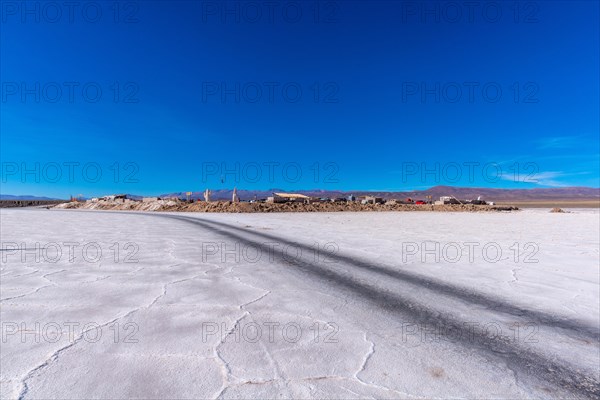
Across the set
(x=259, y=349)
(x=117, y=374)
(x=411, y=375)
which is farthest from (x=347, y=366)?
(x=117, y=374)

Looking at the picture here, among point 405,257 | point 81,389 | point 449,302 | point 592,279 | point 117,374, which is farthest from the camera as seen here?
point 405,257

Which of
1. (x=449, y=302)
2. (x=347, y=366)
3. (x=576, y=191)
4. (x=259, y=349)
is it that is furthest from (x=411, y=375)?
(x=576, y=191)

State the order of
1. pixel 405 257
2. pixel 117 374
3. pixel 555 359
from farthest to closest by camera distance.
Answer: pixel 405 257 < pixel 555 359 < pixel 117 374

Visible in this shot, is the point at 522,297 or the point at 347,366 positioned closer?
the point at 347,366

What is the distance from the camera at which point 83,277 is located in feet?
11.4

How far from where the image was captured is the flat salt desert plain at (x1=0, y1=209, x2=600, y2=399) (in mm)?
1547

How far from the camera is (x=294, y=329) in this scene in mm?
2219

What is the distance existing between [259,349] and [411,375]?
906mm

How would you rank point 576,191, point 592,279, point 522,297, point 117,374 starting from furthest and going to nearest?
point 576,191, point 592,279, point 522,297, point 117,374

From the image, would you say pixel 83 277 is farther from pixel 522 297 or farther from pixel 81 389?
pixel 522 297

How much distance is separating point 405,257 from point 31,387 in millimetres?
4746

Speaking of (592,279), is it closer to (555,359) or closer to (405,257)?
(405,257)

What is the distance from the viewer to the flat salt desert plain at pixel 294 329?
1.55 metres

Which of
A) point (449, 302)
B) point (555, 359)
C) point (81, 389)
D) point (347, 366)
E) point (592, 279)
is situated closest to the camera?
point (81, 389)
